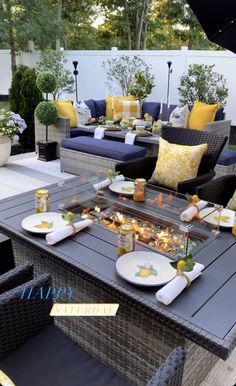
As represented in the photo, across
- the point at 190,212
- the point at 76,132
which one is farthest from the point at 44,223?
the point at 76,132

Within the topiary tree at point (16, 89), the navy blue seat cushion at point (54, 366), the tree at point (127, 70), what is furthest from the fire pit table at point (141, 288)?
the tree at point (127, 70)

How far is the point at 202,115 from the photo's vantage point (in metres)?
5.14

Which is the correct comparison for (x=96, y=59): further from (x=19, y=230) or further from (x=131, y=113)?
(x=19, y=230)

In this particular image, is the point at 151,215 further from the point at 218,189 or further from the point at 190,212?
the point at 218,189

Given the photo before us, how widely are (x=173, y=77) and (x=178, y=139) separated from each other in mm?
5752

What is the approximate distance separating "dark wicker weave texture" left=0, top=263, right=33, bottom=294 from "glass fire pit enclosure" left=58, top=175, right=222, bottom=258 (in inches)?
22.2

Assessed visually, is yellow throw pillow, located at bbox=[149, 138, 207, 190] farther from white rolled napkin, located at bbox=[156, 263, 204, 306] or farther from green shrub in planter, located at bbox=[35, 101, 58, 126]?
Answer: green shrub in planter, located at bbox=[35, 101, 58, 126]

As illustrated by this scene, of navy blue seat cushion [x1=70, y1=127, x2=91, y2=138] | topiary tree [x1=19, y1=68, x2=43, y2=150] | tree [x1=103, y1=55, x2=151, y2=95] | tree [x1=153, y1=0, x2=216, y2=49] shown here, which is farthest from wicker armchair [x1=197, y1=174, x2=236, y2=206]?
tree [x1=153, y1=0, x2=216, y2=49]

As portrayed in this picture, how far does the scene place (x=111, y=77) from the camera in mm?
9344

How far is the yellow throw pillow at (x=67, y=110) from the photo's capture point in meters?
5.47

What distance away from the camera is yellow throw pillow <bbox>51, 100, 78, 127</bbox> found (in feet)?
18.0

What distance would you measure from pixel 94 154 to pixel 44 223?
103 inches

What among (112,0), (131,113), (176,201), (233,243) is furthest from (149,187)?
(112,0)

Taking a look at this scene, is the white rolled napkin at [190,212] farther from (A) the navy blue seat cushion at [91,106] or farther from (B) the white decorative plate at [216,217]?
(A) the navy blue seat cushion at [91,106]
